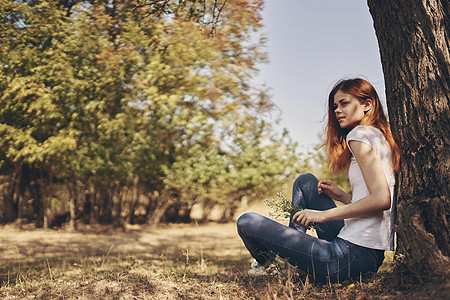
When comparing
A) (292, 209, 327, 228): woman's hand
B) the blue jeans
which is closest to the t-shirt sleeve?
(292, 209, 327, 228): woman's hand

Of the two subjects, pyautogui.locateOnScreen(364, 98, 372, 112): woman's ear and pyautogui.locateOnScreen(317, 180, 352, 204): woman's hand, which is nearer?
pyautogui.locateOnScreen(364, 98, 372, 112): woman's ear

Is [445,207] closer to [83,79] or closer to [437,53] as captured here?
[437,53]

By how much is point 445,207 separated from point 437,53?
95cm

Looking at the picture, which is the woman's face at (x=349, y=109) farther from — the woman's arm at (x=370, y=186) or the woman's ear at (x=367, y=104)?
the woman's arm at (x=370, y=186)

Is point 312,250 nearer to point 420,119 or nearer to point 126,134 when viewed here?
point 420,119

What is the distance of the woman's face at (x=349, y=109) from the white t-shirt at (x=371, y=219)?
209mm

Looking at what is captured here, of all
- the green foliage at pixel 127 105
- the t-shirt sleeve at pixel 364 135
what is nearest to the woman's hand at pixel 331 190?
the t-shirt sleeve at pixel 364 135

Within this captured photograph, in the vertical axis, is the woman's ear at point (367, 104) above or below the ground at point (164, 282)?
above

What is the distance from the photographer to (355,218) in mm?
2391

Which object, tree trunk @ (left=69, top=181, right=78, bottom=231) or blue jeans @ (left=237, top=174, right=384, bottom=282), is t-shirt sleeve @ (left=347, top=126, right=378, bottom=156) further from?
tree trunk @ (left=69, top=181, right=78, bottom=231)

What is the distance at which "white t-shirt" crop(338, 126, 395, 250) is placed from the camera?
2.32 meters

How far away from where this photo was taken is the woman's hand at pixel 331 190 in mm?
2807

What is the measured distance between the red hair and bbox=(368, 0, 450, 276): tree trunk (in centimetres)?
6

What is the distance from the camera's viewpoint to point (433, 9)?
2.44m
